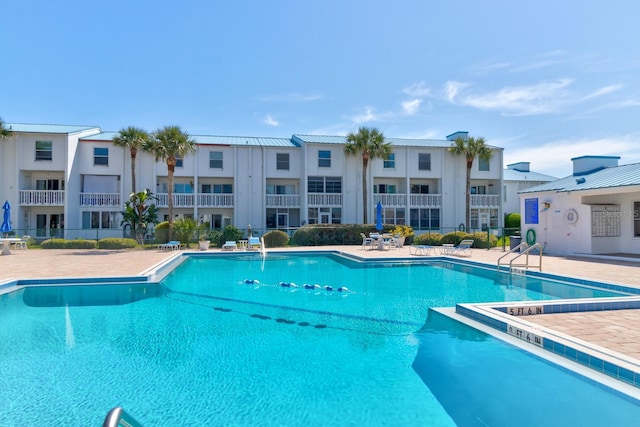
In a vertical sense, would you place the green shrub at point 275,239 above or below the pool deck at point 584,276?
above

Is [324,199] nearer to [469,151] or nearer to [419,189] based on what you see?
[419,189]

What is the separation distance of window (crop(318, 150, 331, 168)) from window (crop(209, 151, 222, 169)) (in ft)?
25.5

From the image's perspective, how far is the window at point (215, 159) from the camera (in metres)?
31.2

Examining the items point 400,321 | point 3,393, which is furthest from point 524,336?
point 3,393

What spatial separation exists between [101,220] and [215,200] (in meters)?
8.51

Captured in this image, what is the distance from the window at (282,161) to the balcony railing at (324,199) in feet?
10.3

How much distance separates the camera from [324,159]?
3212 centimetres

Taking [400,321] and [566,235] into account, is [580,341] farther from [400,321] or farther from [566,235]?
[566,235]

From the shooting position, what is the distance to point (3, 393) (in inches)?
193

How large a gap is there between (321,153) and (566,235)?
18.3 meters

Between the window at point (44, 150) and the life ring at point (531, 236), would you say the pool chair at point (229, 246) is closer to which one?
the life ring at point (531, 236)

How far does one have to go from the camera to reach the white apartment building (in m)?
28.7

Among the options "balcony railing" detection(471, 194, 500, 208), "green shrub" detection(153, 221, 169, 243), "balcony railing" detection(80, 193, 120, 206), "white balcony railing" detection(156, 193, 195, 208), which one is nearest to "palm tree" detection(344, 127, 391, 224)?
"balcony railing" detection(471, 194, 500, 208)

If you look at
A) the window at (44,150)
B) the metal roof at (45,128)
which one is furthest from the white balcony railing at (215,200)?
the window at (44,150)
